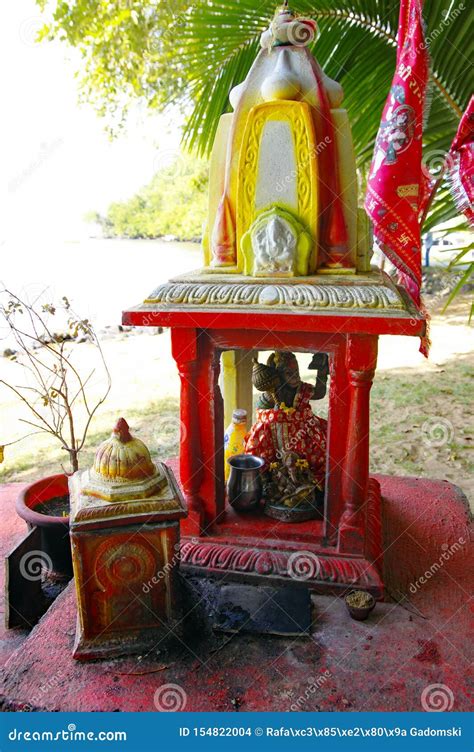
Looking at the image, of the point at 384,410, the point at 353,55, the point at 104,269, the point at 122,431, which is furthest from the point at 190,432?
the point at 104,269

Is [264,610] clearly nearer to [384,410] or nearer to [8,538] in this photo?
[8,538]

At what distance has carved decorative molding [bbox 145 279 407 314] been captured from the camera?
2211 mm

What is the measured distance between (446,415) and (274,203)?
4.39 m

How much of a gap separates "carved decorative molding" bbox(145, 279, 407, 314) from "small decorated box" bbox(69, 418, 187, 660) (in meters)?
0.64

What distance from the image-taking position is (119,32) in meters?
6.84

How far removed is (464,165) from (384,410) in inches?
151

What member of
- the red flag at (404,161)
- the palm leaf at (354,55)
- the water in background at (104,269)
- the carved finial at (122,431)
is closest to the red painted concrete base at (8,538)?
the carved finial at (122,431)

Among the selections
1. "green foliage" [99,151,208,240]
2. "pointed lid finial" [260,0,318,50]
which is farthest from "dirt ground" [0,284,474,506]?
"green foliage" [99,151,208,240]

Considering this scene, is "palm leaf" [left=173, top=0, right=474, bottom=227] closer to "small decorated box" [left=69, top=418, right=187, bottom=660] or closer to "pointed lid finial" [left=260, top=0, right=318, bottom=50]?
"pointed lid finial" [left=260, top=0, right=318, bottom=50]

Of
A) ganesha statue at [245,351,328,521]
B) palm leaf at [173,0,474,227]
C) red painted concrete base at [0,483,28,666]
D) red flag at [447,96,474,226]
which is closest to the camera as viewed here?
red painted concrete base at [0,483,28,666]

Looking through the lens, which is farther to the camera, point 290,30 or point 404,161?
point 404,161

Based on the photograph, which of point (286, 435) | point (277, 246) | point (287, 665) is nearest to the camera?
point (287, 665)

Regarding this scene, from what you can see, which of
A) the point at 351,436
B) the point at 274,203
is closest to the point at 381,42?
the point at 274,203

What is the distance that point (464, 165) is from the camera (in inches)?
110
